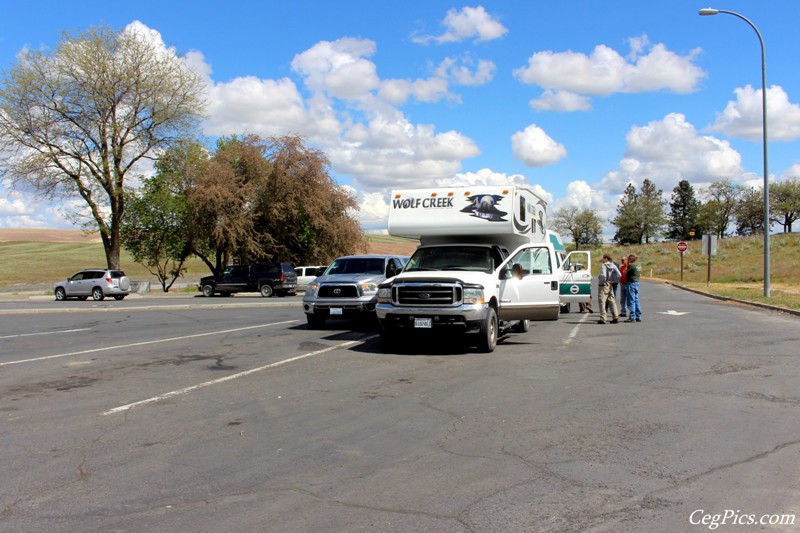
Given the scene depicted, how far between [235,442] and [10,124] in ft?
129

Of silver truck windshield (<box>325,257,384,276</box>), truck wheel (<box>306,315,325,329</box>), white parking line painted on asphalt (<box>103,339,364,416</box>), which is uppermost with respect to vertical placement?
silver truck windshield (<box>325,257,384,276</box>)

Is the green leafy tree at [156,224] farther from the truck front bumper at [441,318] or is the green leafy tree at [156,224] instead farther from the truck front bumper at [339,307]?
the truck front bumper at [441,318]

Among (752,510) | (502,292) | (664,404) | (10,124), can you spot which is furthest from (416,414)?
(10,124)

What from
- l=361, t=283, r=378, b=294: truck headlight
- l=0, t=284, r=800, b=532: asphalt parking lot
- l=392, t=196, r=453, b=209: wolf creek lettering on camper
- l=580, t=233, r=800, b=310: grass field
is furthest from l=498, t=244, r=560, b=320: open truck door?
l=580, t=233, r=800, b=310: grass field

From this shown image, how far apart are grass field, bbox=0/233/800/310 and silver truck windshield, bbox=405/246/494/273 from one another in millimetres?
13810

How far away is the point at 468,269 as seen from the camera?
1248 cm

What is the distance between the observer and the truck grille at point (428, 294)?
37.0 feet

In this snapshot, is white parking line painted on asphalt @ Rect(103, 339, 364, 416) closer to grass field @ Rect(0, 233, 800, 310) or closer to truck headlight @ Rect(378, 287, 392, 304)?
truck headlight @ Rect(378, 287, 392, 304)

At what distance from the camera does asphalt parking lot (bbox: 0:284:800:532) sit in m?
4.37

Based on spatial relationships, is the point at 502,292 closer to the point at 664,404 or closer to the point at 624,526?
the point at 664,404

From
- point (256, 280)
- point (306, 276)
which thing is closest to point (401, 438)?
point (256, 280)

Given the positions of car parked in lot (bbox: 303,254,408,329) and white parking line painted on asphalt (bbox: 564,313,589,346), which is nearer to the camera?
white parking line painted on asphalt (bbox: 564,313,589,346)

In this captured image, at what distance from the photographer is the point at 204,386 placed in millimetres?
8711

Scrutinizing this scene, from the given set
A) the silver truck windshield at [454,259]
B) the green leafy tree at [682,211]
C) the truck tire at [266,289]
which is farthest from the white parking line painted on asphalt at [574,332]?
the green leafy tree at [682,211]
